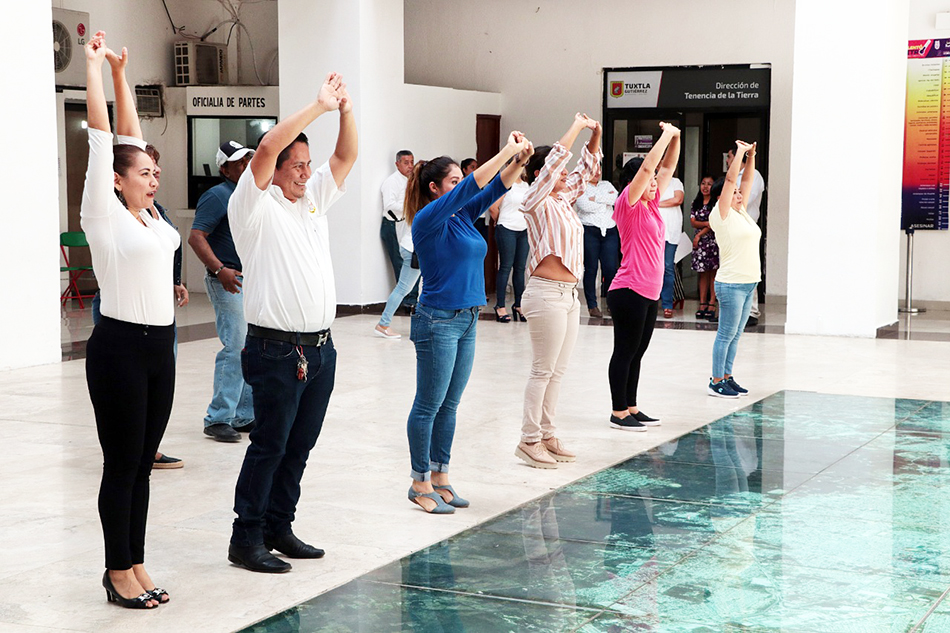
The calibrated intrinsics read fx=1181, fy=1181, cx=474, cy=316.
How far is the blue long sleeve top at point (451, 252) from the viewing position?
187 inches

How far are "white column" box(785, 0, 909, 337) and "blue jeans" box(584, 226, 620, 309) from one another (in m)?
2.12

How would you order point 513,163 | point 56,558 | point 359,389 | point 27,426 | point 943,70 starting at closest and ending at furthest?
1. point 56,558
2. point 513,163
3. point 27,426
4. point 359,389
5. point 943,70

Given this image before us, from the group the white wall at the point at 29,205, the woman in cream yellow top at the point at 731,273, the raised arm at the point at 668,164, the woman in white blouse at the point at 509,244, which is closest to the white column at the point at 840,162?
the woman in white blouse at the point at 509,244

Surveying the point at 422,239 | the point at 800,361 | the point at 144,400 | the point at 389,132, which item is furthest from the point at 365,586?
the point at 389,132

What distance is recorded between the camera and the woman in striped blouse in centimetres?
566

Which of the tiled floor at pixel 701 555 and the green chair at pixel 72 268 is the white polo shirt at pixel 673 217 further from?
the tiled floor at pixel 701 555

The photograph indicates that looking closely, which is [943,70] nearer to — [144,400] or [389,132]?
[389,132]

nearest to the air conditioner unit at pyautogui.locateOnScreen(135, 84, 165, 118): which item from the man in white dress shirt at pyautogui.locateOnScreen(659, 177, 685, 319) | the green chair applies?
the green chair

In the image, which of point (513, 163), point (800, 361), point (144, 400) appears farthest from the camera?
point (800, 361)

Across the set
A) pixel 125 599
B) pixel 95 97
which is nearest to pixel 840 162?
pixel 95 97

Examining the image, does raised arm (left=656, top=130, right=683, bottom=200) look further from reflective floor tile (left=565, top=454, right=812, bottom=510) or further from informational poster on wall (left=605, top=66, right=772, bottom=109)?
informational poster on wall (left=605, top=66, right=772, bottom=109)

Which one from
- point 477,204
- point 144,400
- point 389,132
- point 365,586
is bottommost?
point 365,586

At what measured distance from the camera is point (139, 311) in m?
3.68

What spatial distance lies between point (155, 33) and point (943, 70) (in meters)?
Answer: 9.63
